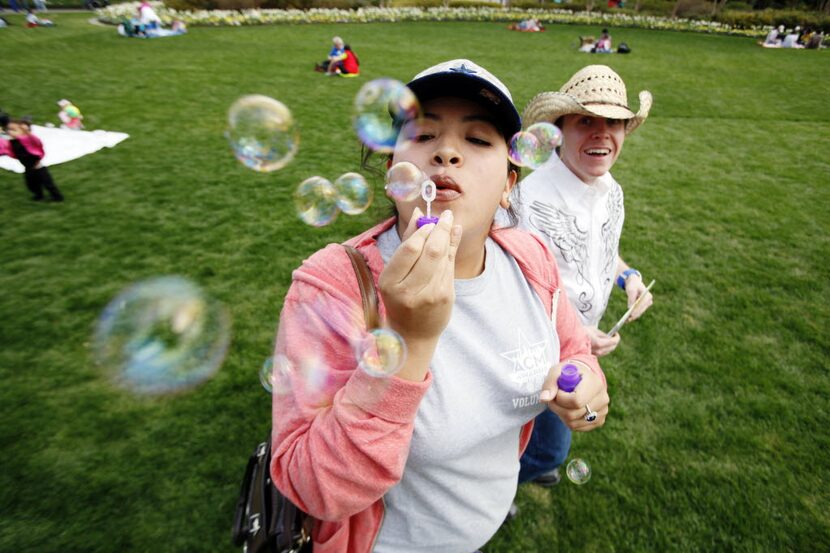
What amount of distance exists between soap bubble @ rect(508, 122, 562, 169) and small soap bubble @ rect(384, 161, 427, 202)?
0.45 meters

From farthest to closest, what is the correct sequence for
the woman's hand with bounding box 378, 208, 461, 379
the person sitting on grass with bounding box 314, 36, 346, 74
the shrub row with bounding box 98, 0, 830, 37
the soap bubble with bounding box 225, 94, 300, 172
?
the shrub row with bounding box 98, 0, 830, 37 < the person sitting on grass with bounding box 314, 36, 346, 74 < the soap bubble with bounding box 225, 94, 300, 172 < the woman's hand with bounding box 378, 208, 461, 379

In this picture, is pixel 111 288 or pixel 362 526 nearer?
pixel 362 526

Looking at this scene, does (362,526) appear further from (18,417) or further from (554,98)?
Answer: (18,417)

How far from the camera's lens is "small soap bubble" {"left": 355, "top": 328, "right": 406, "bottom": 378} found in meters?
1.01

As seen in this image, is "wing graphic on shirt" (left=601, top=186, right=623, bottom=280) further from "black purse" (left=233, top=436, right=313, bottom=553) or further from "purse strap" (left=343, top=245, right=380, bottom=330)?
"black purse" (left=233, top=436, right=313, bottom=553)

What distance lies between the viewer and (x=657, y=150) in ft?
29.9

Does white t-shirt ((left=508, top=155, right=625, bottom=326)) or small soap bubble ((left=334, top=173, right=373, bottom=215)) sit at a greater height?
small soap bubble ((left=334, top=173, right=373, bottom=215))

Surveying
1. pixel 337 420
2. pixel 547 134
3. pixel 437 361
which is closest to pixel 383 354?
pixel 337 420

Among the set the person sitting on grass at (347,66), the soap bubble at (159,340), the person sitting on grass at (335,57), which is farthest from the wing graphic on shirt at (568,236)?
the person sitting on grass at (347,66)

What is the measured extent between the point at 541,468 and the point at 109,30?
87.8 ft

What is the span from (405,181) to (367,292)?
335 mm

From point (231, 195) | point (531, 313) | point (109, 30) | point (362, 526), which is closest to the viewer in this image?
point (362, 526)

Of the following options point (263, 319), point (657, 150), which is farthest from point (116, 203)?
point (657, 150)

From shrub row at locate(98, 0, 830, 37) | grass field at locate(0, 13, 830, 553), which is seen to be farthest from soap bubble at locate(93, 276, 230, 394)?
shrub row at locate(98, 0, 830, 37)
